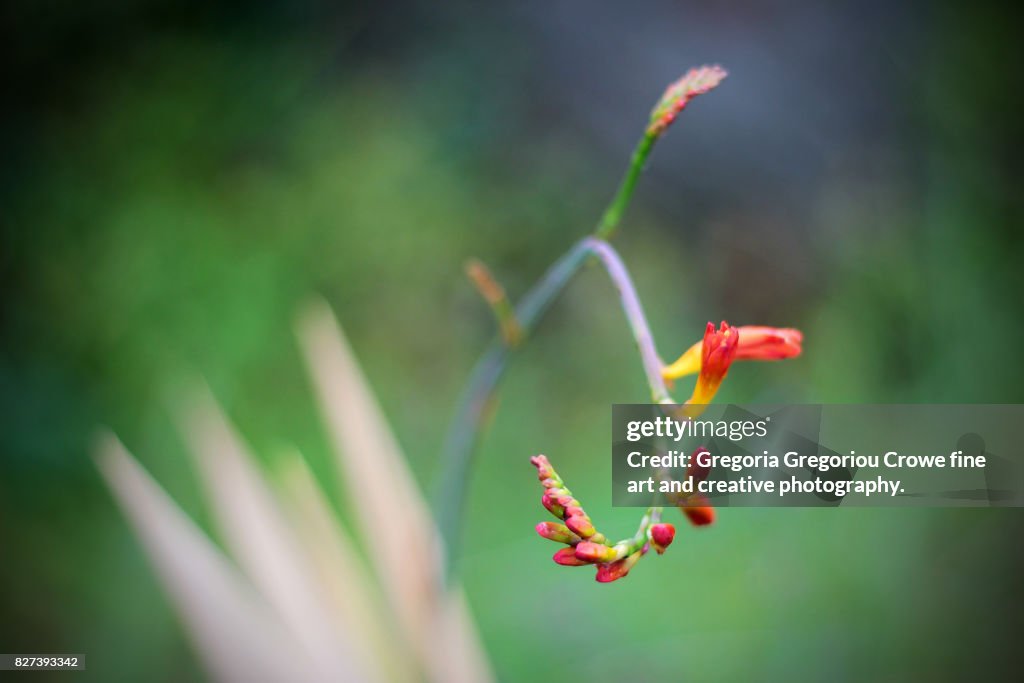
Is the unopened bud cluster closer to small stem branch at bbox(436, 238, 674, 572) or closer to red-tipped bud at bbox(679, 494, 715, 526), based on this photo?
red-tipped bud at bbox(679, 494, 715, 526)

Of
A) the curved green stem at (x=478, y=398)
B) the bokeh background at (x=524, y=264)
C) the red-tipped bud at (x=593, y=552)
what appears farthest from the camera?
the bokeh background at (x=524, y=264)

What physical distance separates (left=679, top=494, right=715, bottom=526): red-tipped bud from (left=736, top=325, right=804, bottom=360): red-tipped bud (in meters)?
0.10

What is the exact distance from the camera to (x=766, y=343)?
51 cm

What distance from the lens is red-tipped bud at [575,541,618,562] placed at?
17.0 inches

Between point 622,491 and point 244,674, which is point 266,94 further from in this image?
point 622,491

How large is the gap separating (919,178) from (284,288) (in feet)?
4.52

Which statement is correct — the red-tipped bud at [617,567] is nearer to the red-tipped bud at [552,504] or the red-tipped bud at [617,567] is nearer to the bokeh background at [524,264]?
the red-tipped bud at [552,504]

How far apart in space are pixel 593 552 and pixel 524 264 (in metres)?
1.31

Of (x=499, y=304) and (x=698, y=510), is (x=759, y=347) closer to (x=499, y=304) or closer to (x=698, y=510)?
(x=698, y=510)

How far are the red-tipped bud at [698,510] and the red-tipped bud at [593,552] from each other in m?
0.06

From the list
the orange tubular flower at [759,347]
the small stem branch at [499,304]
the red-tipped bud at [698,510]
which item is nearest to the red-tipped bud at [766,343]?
the orange tubular flower at [759,347]

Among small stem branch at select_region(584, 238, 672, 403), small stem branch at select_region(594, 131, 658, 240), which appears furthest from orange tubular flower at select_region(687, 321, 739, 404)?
small stem branch at select_region(594, 131, 658, 240)

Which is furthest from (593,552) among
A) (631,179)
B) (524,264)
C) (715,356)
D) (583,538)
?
(524,264)

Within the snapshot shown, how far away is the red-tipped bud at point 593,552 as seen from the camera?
0.43m
